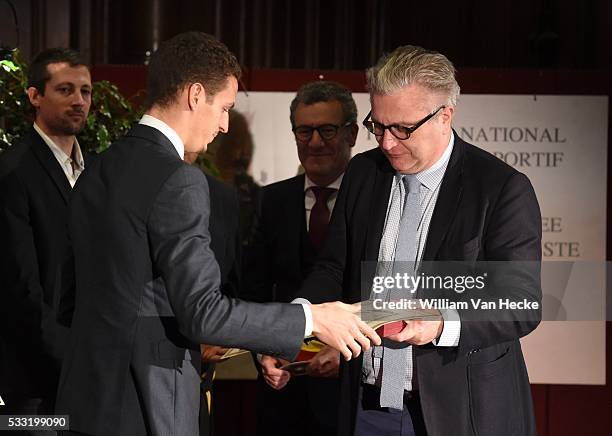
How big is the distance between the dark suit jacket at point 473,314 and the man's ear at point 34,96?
1431 mm

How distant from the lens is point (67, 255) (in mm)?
2217

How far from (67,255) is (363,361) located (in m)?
0.76

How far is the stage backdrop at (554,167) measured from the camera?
407 centimetres

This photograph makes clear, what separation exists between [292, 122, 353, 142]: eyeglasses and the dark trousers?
1171 mm

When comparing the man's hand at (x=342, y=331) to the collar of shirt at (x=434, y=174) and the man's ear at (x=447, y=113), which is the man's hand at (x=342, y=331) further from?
the man's ear at (x=447, y=113)

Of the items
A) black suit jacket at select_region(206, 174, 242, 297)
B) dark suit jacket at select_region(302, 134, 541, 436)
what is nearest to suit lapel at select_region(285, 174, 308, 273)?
black suit jacket at select_region(206, 174, 242, 297)

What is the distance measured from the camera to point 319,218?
332cm

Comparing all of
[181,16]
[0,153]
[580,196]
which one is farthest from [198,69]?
[181,16]

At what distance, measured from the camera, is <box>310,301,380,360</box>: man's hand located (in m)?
2.17

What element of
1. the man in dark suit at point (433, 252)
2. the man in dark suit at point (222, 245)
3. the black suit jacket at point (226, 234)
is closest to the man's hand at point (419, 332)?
the man in dark suit at point (433, 252)

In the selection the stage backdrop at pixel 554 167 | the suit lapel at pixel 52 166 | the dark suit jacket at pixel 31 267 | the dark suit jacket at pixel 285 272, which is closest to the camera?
the dark suit jacket at pixel 31 267

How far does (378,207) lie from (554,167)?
1.88 metres

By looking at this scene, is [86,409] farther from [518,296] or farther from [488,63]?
[488,63]

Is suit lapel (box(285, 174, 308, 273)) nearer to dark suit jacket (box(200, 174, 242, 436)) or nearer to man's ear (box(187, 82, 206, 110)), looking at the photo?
dark suit jacket (box(200, 174, 242, 436))
